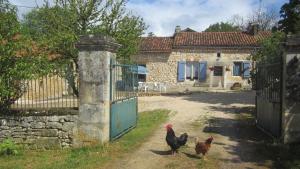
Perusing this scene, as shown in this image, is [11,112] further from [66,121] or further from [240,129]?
[240,129]

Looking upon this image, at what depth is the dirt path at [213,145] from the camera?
8.77m

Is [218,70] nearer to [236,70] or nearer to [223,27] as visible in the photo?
[236,70]

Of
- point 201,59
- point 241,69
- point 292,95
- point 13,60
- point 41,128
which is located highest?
point 201,59

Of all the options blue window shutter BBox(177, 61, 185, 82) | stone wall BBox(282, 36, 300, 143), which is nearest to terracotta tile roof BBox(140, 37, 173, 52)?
blue window shutter BBox(177, 61, 185, 82)

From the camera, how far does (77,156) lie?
9570 mm

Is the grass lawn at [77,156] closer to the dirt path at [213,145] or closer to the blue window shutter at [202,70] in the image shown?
the dirt path at [213,145]

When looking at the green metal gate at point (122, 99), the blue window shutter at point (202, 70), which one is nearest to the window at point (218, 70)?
the blue window shutter at point (202, 70)

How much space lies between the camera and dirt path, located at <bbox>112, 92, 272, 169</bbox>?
8.77m

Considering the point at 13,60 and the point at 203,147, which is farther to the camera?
the point at 13,60

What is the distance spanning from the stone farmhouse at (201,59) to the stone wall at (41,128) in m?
23.9

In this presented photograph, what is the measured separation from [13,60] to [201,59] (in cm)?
2471

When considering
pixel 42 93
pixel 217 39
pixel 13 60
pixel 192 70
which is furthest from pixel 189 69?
pixel 13 60

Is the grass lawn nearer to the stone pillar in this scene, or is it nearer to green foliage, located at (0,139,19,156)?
green foliage, located at (0,139,19,156)

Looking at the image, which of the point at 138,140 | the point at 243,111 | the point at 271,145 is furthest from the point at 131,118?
the point at 243,111
